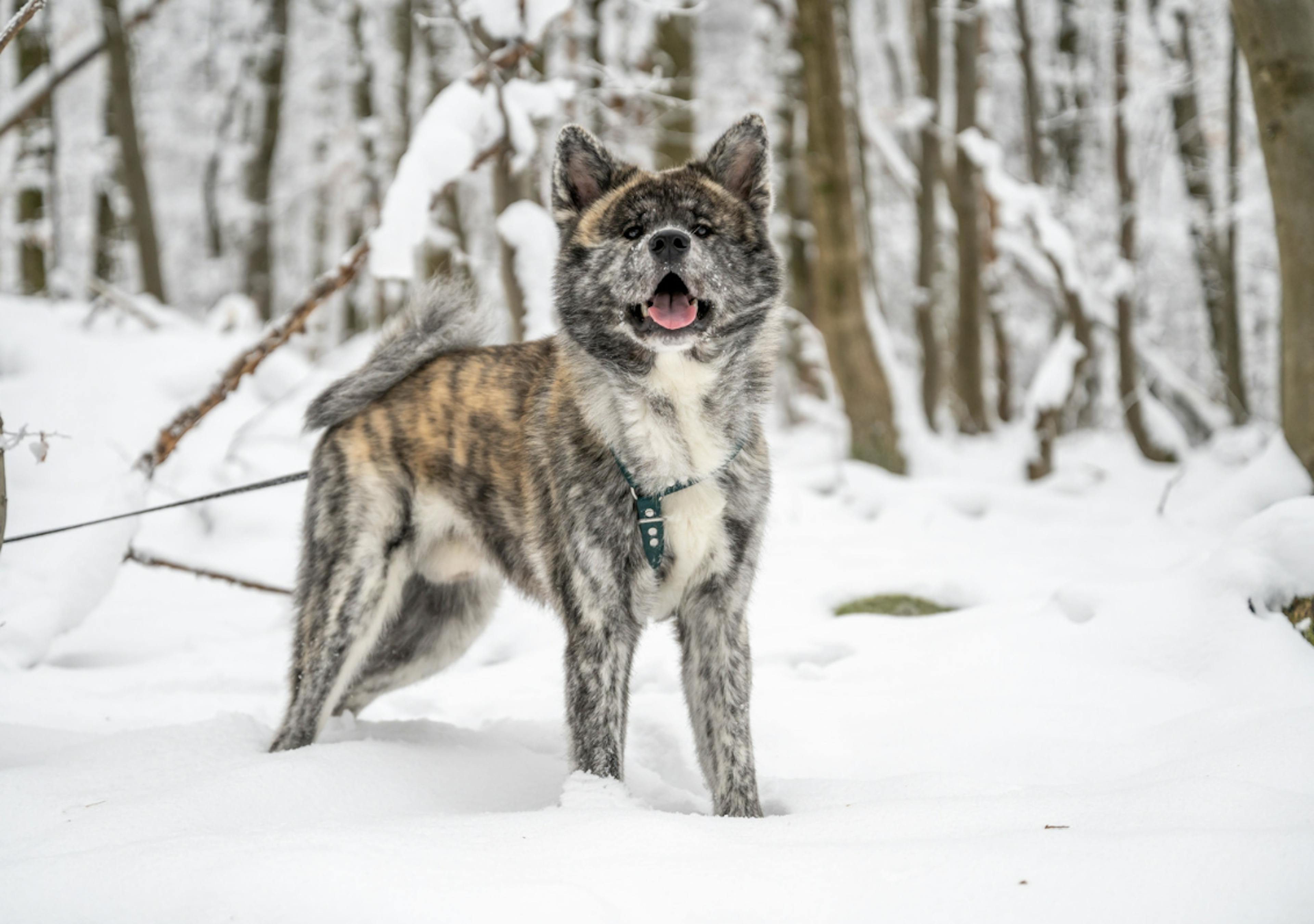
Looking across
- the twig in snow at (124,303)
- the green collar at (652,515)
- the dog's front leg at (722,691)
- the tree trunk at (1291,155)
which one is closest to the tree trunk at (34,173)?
the twig in snow at (124,303)

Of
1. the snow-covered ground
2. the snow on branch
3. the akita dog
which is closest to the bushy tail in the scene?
the akita dog

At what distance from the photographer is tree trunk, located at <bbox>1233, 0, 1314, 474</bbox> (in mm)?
3828

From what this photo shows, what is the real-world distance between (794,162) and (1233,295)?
20.4ft

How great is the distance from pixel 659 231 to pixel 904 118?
1022cm

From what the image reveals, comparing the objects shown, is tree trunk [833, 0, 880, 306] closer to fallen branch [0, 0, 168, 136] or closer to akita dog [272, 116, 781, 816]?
fallen branch [0, 0, 168, 136]

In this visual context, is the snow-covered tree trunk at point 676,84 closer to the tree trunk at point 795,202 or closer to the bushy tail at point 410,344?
the tree trunk at point 795,202

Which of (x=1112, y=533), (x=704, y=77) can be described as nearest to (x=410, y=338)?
(x=1112, y=533)

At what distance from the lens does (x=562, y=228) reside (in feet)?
10.2

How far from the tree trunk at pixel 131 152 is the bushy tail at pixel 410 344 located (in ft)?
28.9

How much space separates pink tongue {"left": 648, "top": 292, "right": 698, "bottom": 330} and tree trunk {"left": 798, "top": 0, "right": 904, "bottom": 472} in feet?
18.8

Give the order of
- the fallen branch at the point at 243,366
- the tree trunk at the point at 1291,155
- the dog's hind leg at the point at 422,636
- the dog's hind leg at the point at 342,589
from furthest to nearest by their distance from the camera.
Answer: the fallen branch at the point at 243,366, the tree trunk at the point at 1291,155, the dog's hind leg at the point at 422,636, the dog's hind leg at the point at 342,589

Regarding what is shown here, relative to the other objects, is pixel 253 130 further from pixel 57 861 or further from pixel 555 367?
pixel 57 861

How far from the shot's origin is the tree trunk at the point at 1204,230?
11148 millimetres

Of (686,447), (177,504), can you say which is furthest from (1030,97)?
(177,504)
